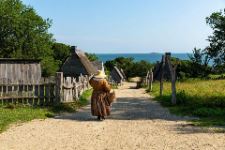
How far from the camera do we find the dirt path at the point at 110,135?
12.8m

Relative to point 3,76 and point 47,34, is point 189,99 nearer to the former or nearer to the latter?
point 3,76

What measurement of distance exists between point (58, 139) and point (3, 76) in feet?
40.9

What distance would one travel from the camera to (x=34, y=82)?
2123cm

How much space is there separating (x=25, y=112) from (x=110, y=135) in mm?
5512

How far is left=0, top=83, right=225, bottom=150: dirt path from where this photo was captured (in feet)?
41.9

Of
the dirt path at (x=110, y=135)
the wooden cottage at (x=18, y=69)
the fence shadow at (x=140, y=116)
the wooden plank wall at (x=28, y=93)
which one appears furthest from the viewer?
the wooden cottage at (x=18, y=69)

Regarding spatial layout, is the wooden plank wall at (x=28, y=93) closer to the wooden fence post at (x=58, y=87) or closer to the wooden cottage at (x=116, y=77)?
the wooden fence post at (x=58, y=87)

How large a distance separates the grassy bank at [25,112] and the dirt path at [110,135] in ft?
1.72

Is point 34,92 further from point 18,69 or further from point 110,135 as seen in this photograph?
point 110,135

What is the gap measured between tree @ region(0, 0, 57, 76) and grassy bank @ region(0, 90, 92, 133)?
114 ft

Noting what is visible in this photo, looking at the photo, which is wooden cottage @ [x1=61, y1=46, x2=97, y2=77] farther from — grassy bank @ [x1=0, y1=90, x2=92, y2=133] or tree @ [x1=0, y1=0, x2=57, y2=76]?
grassy bank @ [x1=0, y1=90, x2=92, y2=133]

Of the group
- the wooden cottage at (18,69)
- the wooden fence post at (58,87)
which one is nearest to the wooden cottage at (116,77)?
the wooden cottage at (18,69)

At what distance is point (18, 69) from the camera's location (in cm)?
2548

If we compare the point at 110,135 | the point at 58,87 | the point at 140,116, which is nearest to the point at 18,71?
the point at 58,87
